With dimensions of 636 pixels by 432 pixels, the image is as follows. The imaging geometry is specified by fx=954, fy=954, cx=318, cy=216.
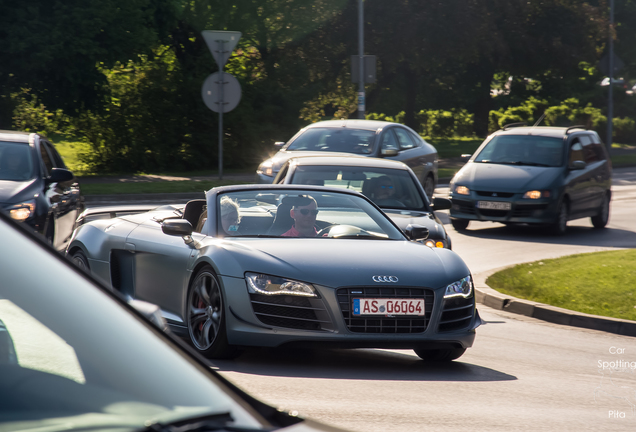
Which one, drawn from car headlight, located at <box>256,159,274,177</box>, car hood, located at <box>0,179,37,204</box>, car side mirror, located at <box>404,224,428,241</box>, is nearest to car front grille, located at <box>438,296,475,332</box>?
car side mirror, located at <box>404,224,428,241</box>

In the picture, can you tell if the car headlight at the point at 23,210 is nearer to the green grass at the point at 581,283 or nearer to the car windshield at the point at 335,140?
the green grass at the point at 581,283

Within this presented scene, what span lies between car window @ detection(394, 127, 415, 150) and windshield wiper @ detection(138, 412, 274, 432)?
1658 cm

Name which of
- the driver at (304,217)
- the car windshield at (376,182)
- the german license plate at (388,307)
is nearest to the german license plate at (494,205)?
the car windshield at (376,182)

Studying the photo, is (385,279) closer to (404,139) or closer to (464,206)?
(464,206)

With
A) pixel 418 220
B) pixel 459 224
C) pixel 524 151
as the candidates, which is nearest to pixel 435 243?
pixel 418 220

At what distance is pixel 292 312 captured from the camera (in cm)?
647

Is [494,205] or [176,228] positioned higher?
[176,228]

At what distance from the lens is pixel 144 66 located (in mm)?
31500

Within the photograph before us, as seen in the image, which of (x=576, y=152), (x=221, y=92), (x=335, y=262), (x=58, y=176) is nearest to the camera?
(x=335, y=262)

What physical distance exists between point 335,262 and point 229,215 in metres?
1.28

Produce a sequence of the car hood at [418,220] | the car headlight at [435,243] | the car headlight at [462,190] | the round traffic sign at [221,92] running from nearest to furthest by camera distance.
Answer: the car headlight at [435,243]
the car hood at [418,220]
the car headlight at [462,190]
the round traffic sign at [221,92]

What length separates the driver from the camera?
302 inches

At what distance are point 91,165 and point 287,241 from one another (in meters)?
24.3

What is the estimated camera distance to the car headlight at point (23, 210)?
10016 mm
